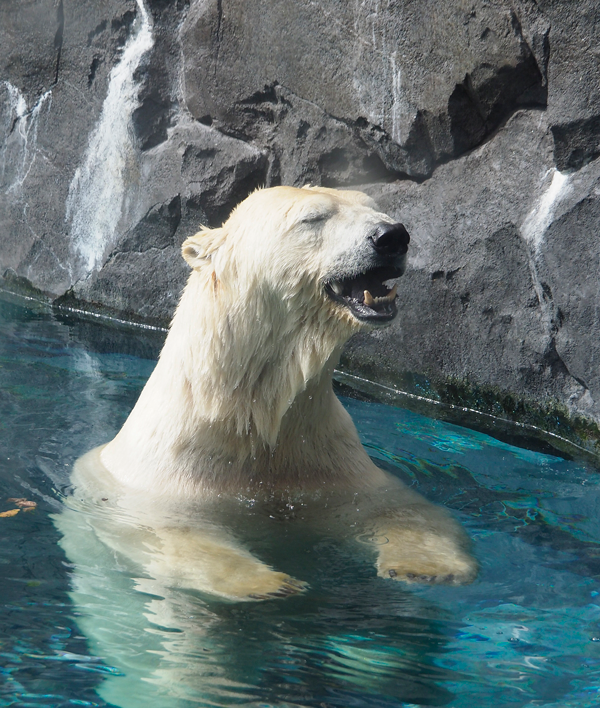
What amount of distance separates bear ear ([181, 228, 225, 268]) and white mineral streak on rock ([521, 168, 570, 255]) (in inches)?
89.6

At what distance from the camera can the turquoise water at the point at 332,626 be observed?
7.27ft

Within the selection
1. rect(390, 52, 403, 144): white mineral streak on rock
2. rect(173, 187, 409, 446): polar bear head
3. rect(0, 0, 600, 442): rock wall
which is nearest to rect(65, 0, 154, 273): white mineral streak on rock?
rect(0, 0, 600, 442): rock wall

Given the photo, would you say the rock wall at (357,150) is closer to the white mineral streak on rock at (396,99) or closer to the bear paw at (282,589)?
the white mineral streak on rock at (396,99)

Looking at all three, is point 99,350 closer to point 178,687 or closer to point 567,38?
point 567,38

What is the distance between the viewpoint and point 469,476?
4152 mm

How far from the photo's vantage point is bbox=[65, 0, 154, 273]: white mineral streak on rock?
292 inches

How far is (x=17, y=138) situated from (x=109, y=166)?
1.45 meters

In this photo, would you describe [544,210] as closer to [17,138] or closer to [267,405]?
[267,405]

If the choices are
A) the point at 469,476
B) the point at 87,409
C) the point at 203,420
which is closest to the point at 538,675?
the point at 203,420

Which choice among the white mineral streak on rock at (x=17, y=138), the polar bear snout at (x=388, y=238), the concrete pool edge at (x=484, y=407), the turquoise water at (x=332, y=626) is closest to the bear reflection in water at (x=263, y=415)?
the polar bear snout at (x=388, y=238)

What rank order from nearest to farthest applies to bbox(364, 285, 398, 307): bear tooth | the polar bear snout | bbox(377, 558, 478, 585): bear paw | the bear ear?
1. bbox(377, 558, 478, 585): bear paw
2. the polar bear snout
3. bbox(364, 285, 398, 307): bear tooth
4. the bear ear

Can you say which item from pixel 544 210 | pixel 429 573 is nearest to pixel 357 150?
pixel 544 210

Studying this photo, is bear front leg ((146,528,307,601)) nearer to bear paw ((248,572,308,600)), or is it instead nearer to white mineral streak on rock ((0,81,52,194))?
bear paw ((248,572,308,600))

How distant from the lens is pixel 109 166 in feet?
25.2
